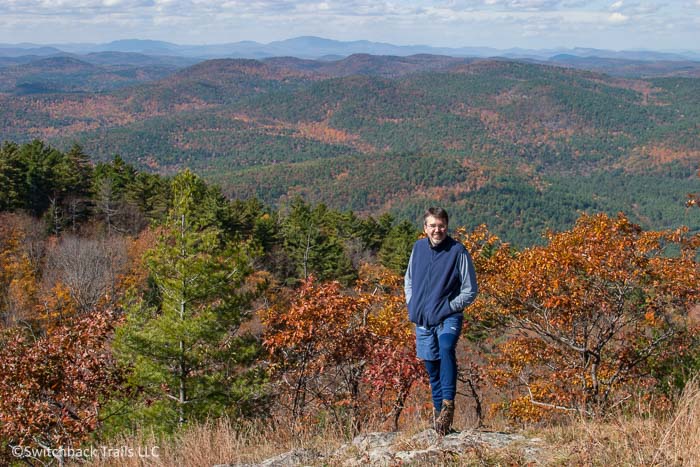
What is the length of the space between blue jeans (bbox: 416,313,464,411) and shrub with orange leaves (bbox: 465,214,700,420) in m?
3.12

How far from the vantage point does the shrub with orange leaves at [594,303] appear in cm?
798

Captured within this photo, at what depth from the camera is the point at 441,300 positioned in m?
4.98

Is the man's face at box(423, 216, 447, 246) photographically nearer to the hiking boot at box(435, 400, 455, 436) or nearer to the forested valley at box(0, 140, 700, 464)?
the hiking boot at box(435, 400, 455, 436)

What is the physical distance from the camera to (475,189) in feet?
530

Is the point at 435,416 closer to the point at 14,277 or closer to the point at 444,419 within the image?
the point at 444,419

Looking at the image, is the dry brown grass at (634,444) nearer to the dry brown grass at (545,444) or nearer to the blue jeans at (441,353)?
the dry brown grass at (545,444)

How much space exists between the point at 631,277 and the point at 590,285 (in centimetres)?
58

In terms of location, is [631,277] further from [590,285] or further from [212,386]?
[212,386]

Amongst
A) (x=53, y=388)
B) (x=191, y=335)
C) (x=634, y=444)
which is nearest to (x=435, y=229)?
(x=634, y=444)

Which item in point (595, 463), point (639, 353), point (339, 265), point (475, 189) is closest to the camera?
point (595, 463)

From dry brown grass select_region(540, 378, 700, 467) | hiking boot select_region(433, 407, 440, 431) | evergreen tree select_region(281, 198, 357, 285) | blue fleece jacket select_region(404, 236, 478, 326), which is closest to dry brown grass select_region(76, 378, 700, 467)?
dry brown grass select_region(540, 378, 700, 467)

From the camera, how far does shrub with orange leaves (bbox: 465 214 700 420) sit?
26.2 feet

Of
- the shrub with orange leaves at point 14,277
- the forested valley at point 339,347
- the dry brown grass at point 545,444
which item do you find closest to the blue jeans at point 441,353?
the dry brown grass at point 545,444

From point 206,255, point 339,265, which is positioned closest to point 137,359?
point 206,255
